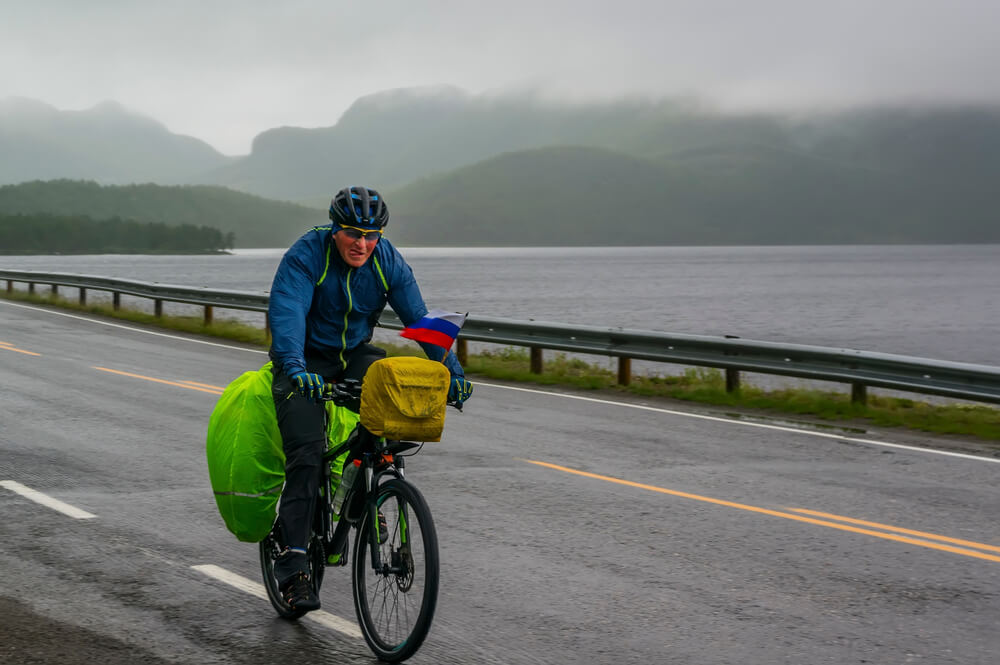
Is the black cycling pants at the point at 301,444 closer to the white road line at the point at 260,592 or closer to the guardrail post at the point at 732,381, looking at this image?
the white road line at the point at 260,592

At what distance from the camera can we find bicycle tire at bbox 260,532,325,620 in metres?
5.05

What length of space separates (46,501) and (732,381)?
9.37 meters

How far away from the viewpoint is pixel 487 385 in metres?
15.3

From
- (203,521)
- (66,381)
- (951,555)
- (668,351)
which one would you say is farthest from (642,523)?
(66,381)

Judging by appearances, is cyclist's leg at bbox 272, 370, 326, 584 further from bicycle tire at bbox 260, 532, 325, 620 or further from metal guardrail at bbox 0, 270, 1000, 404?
metal guardrail at bbox 0, 270, 1000, 404

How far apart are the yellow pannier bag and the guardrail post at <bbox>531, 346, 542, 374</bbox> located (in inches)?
494

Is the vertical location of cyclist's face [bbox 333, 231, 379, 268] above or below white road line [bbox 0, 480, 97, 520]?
above

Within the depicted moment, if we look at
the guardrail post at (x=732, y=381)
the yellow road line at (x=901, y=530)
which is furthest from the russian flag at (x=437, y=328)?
the guardrail post at (x=732, y=381)

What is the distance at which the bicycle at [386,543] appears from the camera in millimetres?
4363

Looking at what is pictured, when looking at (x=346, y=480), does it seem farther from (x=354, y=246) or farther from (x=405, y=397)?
(x=354, y=246)

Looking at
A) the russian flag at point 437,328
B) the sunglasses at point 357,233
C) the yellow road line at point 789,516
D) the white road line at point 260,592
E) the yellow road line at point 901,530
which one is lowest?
the yellow road line at point 901,530

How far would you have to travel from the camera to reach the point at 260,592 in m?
5.61

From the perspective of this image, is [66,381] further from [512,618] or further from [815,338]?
[815,338]

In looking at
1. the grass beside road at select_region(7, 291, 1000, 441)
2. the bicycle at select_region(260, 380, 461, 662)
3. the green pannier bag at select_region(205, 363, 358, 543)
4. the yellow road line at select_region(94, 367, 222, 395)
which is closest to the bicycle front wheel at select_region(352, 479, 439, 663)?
the bicycle at select_region(260, 380, 461, 662)
